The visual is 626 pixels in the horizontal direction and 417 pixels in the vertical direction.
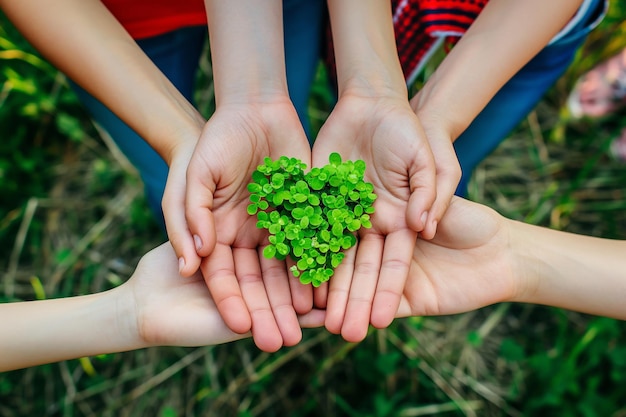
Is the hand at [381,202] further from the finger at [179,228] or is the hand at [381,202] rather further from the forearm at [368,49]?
the finger at [179,228]

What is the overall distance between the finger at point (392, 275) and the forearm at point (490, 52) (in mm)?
487

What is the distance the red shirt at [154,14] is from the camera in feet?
6.93

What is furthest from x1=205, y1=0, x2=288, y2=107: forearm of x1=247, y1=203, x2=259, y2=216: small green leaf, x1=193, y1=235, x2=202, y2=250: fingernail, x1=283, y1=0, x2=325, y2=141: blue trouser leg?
x1=193, y1=235, x2=202, y2=250: fingernail

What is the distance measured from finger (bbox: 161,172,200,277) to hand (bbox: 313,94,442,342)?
0.41 m

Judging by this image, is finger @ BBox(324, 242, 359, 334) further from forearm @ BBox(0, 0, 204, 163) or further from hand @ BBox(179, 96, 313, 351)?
forearm @ BBox(0, 0, 204, 163)

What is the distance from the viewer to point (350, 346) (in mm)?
2846

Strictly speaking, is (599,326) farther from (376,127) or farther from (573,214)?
(376,127)

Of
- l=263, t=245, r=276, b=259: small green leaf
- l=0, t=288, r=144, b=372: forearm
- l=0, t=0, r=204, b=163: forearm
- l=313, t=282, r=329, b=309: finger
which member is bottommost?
l=0, t=288, r=144, b=372: forearm

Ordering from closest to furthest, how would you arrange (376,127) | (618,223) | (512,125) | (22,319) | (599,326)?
(22,319), (376,127), (512,125), (599,326), (618,223)

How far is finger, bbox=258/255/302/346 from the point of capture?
170cm

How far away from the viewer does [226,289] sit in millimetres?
1693

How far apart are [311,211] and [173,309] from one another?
51 centimetres

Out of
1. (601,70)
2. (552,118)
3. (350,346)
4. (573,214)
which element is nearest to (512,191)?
(573,214)

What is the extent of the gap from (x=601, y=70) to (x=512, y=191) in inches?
36.5
